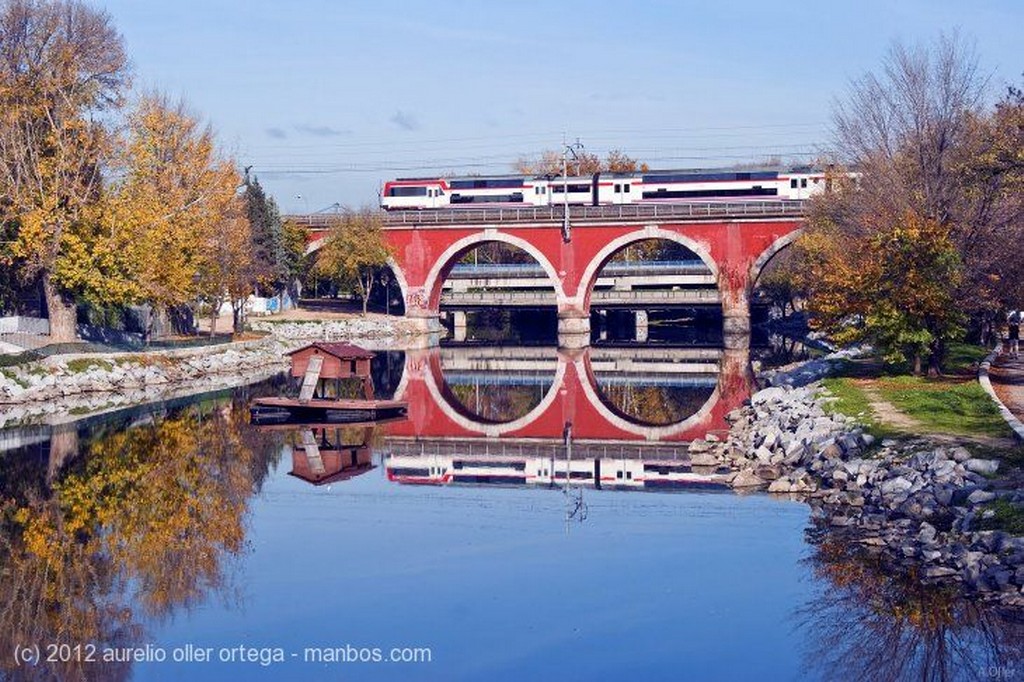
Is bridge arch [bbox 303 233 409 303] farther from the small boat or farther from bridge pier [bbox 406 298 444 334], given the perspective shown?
the small boat

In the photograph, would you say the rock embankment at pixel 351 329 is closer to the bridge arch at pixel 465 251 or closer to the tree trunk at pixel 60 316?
the bridge arch at pixel 465 251

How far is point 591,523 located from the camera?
60.5ft

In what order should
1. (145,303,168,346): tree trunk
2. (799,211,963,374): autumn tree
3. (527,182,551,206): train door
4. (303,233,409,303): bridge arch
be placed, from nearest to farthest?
(799,211,963,374): autumn tree → (145,303,168,346): tree trunk → (303,233,409,303): bridge arch → (527,182,551,206): train door

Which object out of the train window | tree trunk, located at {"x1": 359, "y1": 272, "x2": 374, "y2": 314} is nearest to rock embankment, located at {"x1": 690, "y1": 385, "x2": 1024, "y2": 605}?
tree trunk, located at {"x1": 359, "y1": 272, "x2": 374, "y2": 314}

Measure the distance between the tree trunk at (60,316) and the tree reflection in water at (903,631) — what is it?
28.1 m

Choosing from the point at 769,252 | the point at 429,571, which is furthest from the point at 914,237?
the point at 769,252

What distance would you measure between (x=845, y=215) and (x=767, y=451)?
20.7 meters

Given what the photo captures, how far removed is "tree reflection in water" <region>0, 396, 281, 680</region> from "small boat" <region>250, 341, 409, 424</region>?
259cm

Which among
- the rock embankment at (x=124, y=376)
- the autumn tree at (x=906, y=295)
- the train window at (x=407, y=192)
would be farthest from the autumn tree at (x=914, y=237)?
the train window at (x=407, y=192)

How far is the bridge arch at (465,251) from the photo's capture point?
62594 millimetres

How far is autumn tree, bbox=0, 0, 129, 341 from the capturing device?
119ft

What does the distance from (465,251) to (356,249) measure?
525cm

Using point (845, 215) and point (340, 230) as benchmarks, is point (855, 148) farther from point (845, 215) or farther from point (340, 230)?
point (340, 230)

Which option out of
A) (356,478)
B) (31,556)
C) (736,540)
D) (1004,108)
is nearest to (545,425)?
(356,478)
